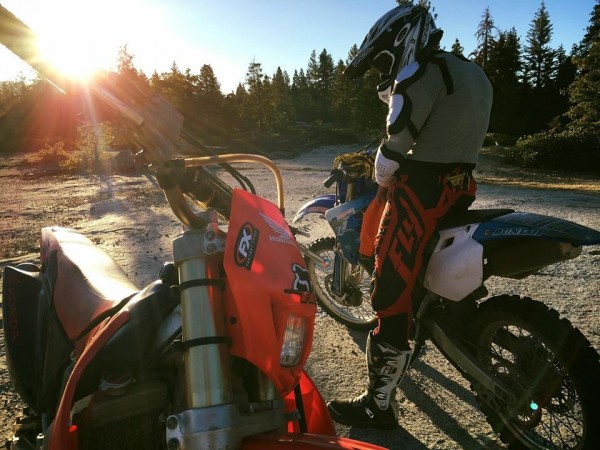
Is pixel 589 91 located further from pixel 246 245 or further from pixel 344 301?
pixel 246 245

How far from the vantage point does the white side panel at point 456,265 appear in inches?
91.3

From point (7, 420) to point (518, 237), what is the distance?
3.27 meters

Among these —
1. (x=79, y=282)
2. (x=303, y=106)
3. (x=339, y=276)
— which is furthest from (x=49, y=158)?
(x=303, y=106)

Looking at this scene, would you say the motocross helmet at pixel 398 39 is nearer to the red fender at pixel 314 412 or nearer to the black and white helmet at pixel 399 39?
the black and white helmet at pixel 399 39

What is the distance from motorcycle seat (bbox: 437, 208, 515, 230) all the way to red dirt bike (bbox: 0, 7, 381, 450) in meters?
1.26

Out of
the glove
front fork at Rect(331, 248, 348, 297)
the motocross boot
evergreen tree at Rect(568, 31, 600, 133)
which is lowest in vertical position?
the motocross boot

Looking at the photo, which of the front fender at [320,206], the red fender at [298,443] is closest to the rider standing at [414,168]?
the front fender at [320,206]

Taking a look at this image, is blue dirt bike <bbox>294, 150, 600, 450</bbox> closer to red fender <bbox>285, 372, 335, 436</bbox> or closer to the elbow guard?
the elbow guard

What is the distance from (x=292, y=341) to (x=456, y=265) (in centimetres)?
137

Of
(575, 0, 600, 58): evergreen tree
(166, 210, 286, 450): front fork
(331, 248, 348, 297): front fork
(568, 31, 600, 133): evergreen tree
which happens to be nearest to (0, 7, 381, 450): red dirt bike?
(166, 210, 286, 450): front fork

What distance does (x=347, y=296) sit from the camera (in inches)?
160

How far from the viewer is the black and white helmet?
2.77m

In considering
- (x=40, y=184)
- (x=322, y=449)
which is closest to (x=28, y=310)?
(x=322, y=449)

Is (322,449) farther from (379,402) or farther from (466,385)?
(466,385)
